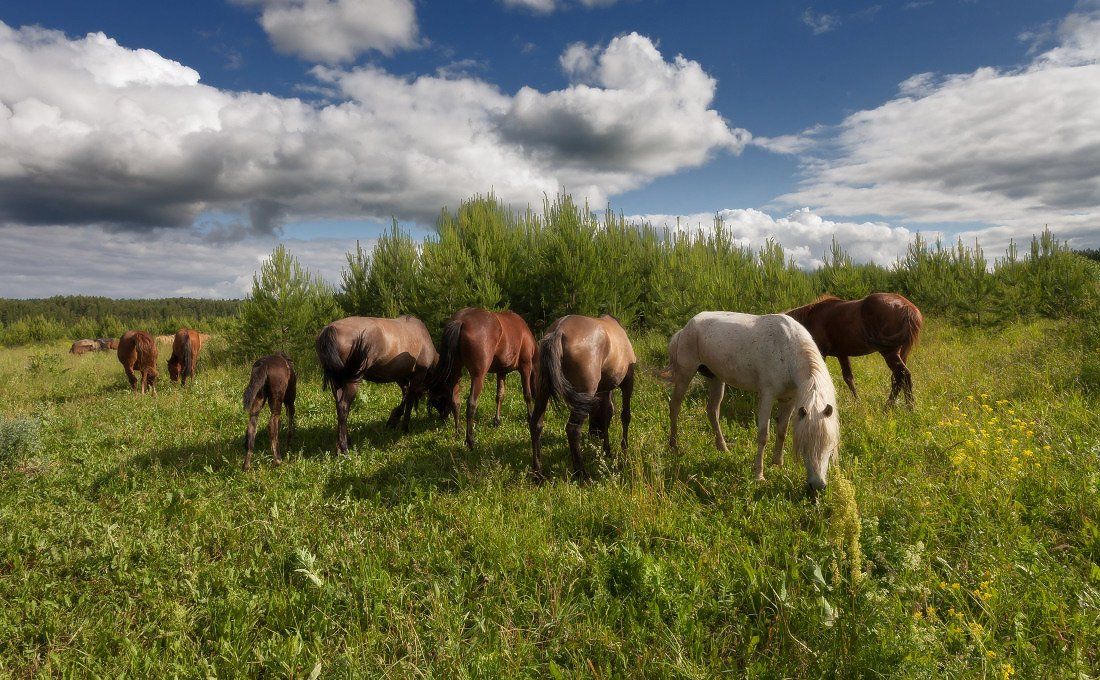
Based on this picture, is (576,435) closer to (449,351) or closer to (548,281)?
(449,351)

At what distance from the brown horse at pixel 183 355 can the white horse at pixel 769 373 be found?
11863 millimetres

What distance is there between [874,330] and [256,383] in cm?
902

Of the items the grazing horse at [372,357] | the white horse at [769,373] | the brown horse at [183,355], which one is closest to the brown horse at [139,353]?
the brown horse at [183,355]

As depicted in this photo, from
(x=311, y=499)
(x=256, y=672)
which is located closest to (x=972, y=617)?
(x=256, y=672)

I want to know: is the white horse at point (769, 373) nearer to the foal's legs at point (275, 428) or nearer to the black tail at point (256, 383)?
the foal's legs at point (275, 428)

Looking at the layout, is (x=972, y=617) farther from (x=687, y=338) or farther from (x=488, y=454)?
(x=488, y=454)

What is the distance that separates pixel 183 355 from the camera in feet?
37.7

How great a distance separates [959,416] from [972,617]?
13.4 ft

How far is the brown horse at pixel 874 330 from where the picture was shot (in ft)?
22.8

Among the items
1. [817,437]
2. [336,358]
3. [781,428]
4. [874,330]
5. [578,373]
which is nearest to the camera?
[817,437]

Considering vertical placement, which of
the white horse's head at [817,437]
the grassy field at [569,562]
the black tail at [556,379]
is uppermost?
the black tail at [556,379]

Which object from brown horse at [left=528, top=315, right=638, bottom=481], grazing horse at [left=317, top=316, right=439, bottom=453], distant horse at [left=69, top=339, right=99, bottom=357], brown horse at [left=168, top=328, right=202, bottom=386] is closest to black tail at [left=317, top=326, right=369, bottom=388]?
grazing horse at [left=317, top=316, right=439, bottom=453]

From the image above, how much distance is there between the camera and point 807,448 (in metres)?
3.86

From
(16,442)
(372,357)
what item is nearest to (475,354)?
(372,357)
